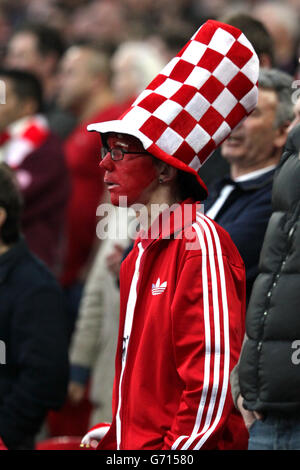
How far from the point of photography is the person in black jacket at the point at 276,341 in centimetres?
312

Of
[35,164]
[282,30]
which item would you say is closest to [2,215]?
[35,164]

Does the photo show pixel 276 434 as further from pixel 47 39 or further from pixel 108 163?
pixel 47 39

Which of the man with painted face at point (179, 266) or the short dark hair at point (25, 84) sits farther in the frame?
the short dark hair at point (25, 84)

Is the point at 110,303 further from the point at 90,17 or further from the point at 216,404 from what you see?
the point at 90,17

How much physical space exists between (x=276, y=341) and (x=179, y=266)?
383 mm

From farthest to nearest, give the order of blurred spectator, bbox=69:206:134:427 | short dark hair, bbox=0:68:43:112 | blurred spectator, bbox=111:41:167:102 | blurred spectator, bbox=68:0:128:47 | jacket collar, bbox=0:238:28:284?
blurred spectator, bbox=68:0:128:47 < blurred spectator, bbox=111:41:167:102 < short dark hair, bbox=0:68:43:112 < blurred spectator, bbox=69:206:134:427 < jacket collar, bbox=0:238:28:284

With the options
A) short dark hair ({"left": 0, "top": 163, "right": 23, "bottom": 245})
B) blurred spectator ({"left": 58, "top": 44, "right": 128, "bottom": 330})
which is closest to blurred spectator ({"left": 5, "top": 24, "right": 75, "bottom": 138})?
blurred spectator ({"left": 58, "top": 44, "right": 128, "bottom": 330})

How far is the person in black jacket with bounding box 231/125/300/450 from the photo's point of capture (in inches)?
123

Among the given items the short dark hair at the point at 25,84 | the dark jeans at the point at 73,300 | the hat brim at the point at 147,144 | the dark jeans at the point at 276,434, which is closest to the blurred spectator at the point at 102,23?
the short dark hair at the point at 25,84

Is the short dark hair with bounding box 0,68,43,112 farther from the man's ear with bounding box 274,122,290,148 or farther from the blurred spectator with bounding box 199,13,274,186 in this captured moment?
the man's ear with bounding box 274,122,290,148

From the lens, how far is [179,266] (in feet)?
10.1

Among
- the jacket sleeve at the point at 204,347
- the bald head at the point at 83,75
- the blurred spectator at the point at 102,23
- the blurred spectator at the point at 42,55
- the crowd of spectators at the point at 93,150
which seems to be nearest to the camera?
the jacket sleeve at the point at 204,347

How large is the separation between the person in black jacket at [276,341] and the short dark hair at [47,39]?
5555mm

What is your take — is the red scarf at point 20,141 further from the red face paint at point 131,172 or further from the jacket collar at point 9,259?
the red face paint at point 131,172
